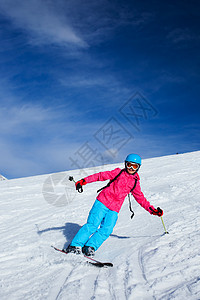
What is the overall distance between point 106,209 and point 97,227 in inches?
12.3

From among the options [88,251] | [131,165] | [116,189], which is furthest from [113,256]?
[131,165]

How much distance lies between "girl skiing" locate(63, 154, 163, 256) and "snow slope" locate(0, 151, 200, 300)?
9.1 inches

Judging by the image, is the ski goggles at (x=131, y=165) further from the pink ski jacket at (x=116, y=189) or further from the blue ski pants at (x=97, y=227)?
the blue ski pants at (x=97, y=227)

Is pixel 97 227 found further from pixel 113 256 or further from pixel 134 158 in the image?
pixel 134 158

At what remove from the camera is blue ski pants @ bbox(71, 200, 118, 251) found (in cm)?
371

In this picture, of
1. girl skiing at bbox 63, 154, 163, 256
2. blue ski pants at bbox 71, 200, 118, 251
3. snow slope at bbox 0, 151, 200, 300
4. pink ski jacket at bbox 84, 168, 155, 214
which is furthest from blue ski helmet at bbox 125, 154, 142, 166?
snow slope at bbox 0, 151, 200, 300

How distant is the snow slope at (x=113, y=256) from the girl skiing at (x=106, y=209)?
9.1 inches

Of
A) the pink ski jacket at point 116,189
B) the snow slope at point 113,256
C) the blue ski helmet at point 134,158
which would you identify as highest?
the blue ski helmet at point 134,158

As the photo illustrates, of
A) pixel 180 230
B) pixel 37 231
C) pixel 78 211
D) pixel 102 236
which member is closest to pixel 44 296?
pixel 102 236

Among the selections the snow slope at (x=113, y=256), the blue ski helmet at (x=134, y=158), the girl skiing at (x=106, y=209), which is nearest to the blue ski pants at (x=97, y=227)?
the girl skiing at (x=106, y=209)

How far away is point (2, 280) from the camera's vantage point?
10.2ft

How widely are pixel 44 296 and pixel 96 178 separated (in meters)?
1.92

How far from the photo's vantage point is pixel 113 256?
3572 mm

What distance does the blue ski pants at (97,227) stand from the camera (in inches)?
146
